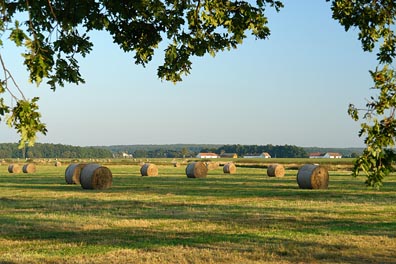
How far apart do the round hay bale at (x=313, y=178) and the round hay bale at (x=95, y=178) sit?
1171 cm

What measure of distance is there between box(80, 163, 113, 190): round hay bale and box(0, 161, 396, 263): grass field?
20.2ft

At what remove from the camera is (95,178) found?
3241 cm

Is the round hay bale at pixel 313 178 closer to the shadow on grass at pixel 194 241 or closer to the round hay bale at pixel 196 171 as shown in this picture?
the round hay bale at pixel 196 171

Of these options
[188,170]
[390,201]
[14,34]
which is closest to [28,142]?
[14,34]

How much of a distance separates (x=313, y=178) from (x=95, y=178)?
13.0m

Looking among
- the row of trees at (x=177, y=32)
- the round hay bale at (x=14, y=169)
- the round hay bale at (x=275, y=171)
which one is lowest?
the round hay bale at (x=14, y=169)

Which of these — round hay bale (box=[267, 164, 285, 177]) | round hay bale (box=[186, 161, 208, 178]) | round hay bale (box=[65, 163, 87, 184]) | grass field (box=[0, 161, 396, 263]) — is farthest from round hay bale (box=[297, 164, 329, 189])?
round hay bale (box=[65, 163, 87, 184])

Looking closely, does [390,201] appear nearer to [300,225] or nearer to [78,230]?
[300,225]

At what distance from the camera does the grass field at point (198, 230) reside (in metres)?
12.3

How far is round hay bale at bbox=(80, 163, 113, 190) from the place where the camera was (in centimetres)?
3238

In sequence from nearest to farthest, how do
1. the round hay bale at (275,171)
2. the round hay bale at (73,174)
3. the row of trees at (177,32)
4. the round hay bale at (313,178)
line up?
the row of trees at (177,32) < the round hay bale at (313,178) < the round hay bale at (73,174) < the round hay bale at (275,171)

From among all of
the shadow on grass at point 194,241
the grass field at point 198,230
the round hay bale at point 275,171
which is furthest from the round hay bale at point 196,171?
the shadow on grass at point 194,241

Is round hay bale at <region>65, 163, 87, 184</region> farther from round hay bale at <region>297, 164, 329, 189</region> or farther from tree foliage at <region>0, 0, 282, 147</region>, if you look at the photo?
tree foliage at <region>0, 0, 282, 147</region>

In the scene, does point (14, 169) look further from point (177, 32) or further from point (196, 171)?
point (177, 32)
